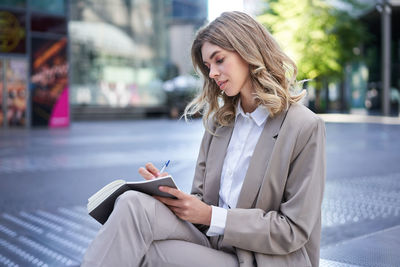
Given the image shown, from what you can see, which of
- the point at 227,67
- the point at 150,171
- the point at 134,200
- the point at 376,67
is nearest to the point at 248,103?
the point at 227,67

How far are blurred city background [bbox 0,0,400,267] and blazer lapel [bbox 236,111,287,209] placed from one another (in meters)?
0.39

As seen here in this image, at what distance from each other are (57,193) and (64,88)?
14.1 metres

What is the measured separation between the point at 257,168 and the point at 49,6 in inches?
734

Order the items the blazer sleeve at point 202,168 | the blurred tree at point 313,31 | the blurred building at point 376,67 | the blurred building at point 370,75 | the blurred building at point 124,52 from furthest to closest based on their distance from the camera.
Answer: the blurred building at point 370,75, the blurred building at point 376,67, the blurred building at point 124,52, the blurred tree at point 313,31, the blazer sleeve at point 202,168

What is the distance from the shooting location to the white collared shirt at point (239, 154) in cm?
218

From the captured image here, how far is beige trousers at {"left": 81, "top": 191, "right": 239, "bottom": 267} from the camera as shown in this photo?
184 centimetres

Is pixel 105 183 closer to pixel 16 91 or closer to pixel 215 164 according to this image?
pixel 215 164

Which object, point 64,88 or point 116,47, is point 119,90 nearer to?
point 116,47

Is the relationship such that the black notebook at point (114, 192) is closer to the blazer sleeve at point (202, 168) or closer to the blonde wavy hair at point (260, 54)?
the blazer sleeve at point (202, 168)

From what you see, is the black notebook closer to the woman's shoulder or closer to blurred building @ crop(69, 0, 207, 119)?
the woman's shoulder

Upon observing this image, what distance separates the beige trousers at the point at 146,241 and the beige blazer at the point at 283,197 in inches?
5.6

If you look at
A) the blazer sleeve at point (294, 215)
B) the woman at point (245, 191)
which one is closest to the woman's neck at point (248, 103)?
the woman at point (245, 191)

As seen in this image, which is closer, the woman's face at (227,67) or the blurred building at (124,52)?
the woman's face at (227,67)

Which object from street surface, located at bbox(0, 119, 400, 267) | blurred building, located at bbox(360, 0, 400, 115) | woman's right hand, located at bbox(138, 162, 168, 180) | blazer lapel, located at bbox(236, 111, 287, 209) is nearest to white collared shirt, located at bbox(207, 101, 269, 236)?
blazer lapel, located at bbox(236, 111, 287, 209)
